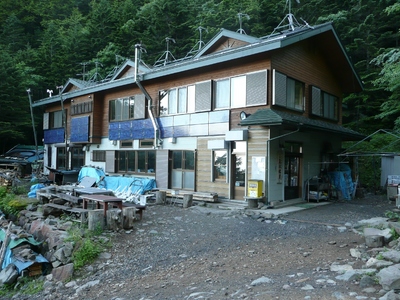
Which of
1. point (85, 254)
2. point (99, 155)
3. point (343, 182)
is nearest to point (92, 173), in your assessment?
point (99, 155)

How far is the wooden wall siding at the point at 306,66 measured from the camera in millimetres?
12664

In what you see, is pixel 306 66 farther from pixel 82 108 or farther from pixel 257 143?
pixel 82 108

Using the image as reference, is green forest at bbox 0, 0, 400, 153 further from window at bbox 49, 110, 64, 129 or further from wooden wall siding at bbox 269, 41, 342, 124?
window at bbox 49, 110, 64, 129

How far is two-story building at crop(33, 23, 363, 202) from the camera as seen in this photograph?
39.8 ft

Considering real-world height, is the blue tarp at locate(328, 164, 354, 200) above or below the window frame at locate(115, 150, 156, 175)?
below

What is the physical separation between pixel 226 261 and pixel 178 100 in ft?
32.2

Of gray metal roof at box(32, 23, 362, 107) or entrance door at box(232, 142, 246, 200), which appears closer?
gray metal roof at box(32, 23, 362, 107)

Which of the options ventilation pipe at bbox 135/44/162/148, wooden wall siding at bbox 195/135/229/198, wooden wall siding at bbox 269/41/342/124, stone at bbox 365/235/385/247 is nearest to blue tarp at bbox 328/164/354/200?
wooden wall siding at bbox 269/41/342/124

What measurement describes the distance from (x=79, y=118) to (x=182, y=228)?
1340 centimetres

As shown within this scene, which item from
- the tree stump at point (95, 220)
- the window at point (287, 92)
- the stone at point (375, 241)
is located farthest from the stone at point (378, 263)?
the window at point (287, 92)

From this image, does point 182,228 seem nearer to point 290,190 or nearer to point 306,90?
point 290,190

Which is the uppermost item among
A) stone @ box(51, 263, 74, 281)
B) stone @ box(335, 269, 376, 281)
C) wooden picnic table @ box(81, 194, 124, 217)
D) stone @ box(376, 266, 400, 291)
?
wooden picnic table @ box(81, 194, 124, 217)

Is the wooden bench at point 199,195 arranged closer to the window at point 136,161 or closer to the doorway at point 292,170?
the window at point 136,161

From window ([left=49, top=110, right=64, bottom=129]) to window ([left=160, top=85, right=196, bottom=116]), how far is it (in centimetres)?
1041
